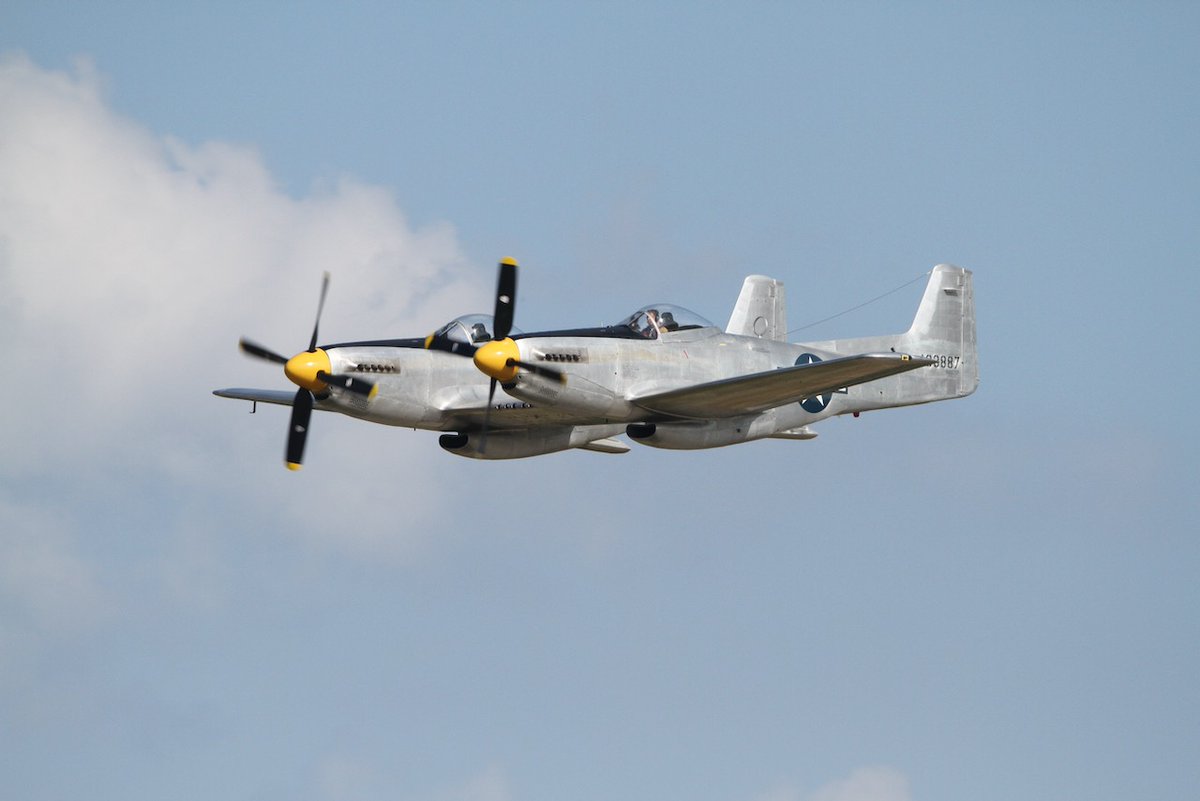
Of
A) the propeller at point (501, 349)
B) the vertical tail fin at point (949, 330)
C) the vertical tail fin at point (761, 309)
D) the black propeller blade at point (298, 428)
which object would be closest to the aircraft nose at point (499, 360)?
the propeller at point (501, 349)

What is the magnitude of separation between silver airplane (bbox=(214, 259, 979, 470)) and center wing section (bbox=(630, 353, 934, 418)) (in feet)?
0.13

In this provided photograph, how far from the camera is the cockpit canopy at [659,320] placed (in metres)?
41.9

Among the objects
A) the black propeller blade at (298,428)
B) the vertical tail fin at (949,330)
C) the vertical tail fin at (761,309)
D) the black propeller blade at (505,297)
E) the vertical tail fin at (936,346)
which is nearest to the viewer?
the black propeller blade at (505,297)

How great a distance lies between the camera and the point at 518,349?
39.8 meters

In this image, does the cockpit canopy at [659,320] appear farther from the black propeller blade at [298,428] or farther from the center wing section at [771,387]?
the black propeller blade at [298,428]

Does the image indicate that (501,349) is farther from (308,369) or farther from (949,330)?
(949,330)

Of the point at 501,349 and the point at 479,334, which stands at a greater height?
the point at 479,334

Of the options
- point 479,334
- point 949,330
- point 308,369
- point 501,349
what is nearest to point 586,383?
point 501,349

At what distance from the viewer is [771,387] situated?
133ft

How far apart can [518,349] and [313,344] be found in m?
5.15

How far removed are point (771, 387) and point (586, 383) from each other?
382 centimetres

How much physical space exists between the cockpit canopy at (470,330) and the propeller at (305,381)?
2070 millimetres

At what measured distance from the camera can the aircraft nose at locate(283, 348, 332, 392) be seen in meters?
41.6

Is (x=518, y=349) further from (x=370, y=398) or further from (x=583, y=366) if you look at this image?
(x=370, y=398)
